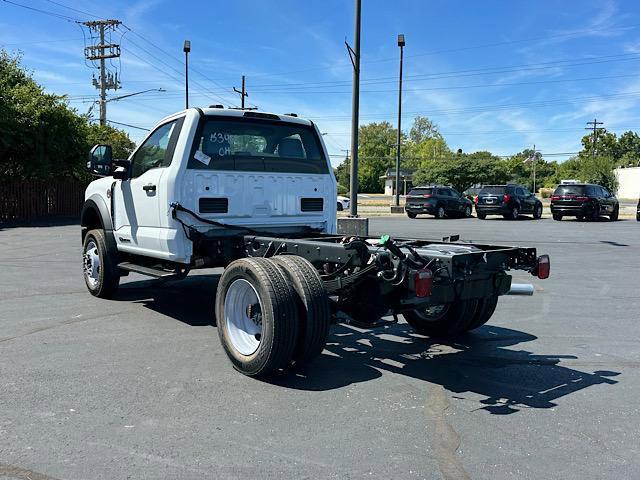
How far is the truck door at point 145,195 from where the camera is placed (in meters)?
6.55

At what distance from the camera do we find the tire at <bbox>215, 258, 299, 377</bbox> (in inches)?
182

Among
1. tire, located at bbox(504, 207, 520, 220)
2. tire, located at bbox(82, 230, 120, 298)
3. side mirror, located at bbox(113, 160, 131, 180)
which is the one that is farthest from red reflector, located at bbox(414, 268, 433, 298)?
tire, located at bbox(504, 207, 520, 220)

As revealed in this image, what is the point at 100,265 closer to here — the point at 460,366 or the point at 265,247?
the point at 265,247

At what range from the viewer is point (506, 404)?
14.6 feet

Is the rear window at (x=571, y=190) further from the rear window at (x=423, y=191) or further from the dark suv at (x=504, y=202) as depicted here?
the rear window at (x=423, y=191)

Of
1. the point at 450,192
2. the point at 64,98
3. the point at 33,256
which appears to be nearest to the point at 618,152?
the point at 450,192

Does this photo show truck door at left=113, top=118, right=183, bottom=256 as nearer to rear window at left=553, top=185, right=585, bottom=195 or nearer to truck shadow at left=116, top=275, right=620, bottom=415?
truck shadow at left=116, top=275, right=620, bottom=415

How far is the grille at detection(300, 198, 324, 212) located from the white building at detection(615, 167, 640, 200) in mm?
87970

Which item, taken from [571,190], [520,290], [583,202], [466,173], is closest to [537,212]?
[571,190]

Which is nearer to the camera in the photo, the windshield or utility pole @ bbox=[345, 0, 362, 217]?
the windshield

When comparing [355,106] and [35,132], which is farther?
[35,132]

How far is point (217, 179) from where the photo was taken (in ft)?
21.2

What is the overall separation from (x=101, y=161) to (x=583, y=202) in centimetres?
2543

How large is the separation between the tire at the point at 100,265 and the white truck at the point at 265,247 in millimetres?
16
